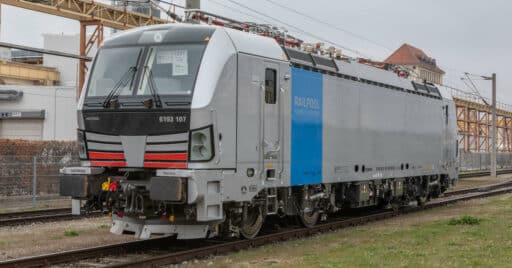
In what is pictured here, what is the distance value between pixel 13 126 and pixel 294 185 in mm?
35917

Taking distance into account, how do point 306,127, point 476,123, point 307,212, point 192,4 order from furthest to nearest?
point 476,123 < point 192,4 < point 307,212 < point 306,127

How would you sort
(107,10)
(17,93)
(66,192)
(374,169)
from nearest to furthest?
(66,192)
(374,169)
(107,10)
(17,93)

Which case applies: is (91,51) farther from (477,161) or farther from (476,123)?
(476,123)

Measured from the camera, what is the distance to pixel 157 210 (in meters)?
11.7

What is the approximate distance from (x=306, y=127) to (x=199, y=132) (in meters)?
3.83

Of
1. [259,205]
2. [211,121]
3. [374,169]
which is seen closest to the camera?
[211,121]

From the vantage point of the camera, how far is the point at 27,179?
23.3 m

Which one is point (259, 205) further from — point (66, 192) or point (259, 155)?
point (66, 192)

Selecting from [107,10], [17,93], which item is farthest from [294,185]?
[17,93]

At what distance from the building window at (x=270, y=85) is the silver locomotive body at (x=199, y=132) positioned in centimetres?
2

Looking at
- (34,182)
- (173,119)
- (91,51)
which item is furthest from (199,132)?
(91,51)

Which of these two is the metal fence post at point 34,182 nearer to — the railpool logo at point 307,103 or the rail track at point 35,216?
the rail track at point 35,216

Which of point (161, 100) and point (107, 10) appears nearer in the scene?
point (161, 100)

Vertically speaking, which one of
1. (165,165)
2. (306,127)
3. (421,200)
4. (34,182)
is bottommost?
(421,200)
